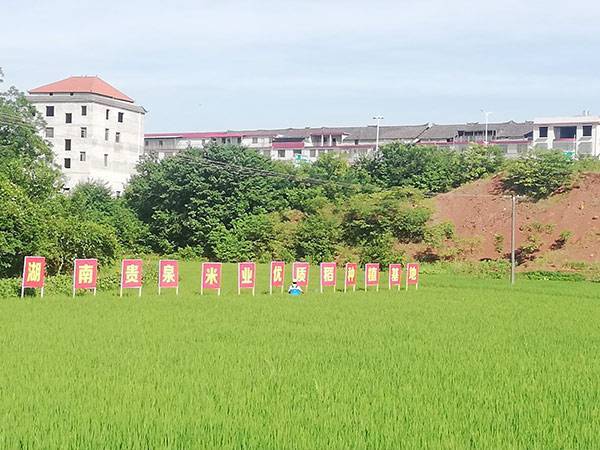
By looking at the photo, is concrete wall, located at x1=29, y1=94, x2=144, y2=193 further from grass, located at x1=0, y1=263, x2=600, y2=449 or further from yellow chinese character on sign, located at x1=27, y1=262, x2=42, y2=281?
grass, located at x1=0, y1=263, x2=600, y2=449

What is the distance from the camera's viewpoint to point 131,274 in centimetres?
1789

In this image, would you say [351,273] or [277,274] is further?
[351,273]

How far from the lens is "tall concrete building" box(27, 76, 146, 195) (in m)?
48.3

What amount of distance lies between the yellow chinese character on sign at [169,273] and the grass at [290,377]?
2.81 meters

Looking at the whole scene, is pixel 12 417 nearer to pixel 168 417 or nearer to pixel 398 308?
pixel 168 417

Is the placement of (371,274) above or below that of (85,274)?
below

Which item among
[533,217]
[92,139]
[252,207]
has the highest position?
[92,139]

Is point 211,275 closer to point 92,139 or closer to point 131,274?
point 131,274

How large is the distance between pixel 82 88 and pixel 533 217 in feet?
94.6

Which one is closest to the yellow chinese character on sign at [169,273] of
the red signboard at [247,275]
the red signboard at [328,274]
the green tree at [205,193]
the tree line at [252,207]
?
the red signboard at [247,275]

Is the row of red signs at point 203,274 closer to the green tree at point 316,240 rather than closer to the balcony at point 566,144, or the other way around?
the green tree at point 316,240

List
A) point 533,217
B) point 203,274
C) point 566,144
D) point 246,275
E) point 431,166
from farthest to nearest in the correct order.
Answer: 1. point 566,144
2. point 431,166
3. point 533,217
4. point 246,275
5. point 203,274

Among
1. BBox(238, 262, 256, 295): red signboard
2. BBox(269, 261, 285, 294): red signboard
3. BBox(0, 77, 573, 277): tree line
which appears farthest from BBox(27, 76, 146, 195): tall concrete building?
BBox(238, 262, 256, 295): red signboard

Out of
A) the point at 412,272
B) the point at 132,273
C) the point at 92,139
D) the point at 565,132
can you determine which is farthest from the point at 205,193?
the point at 565,132
